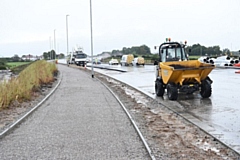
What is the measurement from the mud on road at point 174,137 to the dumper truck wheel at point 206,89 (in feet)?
9.71

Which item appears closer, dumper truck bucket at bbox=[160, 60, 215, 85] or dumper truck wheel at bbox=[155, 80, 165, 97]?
dumper truck bucket at bbox=[160, 60, 215, 85]

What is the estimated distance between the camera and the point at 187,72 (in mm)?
17406

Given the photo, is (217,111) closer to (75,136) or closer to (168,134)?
(168,134)

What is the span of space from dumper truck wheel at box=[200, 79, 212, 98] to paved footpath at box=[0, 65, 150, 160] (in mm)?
4256

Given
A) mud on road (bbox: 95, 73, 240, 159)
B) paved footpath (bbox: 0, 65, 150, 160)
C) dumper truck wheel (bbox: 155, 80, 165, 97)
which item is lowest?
mud on road (bbox: 95, 73, 240, 159)

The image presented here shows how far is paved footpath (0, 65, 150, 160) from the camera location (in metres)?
8.34

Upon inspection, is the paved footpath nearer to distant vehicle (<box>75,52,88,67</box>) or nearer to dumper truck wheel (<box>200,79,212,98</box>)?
dumper truck wheel (<box>200,79,212,98</box>)

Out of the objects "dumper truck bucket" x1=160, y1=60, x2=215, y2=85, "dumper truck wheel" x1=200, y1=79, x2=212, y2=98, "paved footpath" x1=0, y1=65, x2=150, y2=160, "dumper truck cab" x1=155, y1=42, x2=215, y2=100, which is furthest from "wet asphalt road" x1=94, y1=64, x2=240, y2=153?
"paved footpath" x1=0, y1=65, x2=150, y2=160

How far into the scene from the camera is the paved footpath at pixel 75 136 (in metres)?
8.34

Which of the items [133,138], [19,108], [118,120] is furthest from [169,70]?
[133,138]

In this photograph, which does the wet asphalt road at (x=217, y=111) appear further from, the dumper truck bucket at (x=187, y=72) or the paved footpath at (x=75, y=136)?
the paved footpath at (x=75, y=136)

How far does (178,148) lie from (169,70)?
8.72m

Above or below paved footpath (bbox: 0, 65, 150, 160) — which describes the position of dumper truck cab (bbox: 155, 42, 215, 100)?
above

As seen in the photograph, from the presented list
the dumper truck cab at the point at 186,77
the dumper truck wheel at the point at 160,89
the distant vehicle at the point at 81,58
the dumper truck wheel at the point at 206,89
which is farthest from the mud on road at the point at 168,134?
the distant vehicle at the point at 81,58
